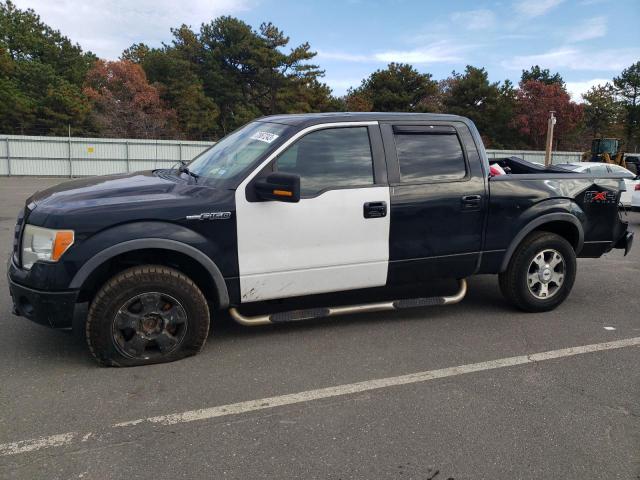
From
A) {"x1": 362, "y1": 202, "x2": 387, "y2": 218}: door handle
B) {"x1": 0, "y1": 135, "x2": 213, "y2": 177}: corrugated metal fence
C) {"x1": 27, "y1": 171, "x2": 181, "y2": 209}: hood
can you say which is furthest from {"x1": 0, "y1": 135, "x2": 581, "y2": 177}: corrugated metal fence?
{"x1": 362, "y1": 202, "x2": 387, "y2": 218}: door handle

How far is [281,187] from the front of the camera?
150 inches

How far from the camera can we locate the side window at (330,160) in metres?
4.21

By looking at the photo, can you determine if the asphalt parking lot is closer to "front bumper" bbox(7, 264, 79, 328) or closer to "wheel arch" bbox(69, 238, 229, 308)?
"front bumper" bbox(7, 264, 79, 328)

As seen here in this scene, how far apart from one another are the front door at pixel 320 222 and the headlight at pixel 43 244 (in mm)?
1154

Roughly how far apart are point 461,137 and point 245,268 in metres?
2.29

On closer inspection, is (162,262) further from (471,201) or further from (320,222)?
(471,201)

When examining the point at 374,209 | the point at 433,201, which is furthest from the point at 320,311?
the point at 433,201

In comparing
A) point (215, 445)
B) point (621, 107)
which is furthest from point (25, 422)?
point (621, 107)

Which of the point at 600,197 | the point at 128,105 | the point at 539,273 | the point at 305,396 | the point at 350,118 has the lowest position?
the point at 305,396

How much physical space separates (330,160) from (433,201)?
944 millimetres

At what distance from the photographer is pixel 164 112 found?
43.7m

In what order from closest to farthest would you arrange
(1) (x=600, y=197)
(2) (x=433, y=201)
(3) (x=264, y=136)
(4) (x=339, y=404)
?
(4) (x=339, y=404) → (3) (x=264, y=136) → (2) (x=433, y=201) → (1) (x=600, y=197)

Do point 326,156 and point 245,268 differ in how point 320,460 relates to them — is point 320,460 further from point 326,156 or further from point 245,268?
point 326,156

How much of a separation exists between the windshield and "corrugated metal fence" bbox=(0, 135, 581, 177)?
21.4 m
